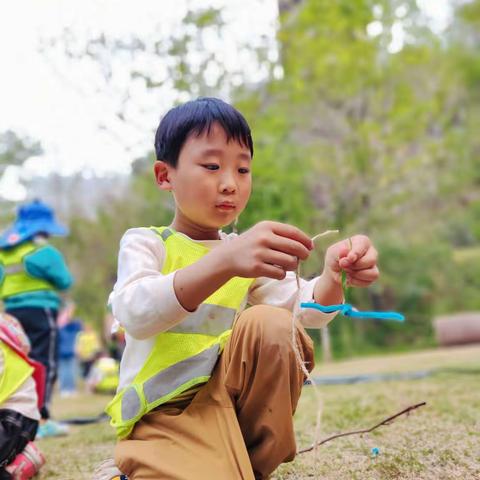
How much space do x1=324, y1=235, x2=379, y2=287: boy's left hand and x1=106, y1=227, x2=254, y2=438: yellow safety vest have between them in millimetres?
287

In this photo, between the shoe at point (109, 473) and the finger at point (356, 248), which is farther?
the shoe at point (109, 473)

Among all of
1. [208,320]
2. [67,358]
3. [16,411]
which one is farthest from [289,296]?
[67,358]

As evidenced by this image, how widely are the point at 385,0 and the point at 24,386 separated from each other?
29.9ft

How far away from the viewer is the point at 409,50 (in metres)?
10.6

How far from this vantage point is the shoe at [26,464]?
1921 millimetres

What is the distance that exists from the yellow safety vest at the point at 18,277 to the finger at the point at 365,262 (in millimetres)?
2580

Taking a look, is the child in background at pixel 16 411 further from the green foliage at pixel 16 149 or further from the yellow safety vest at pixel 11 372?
the green foliage at pixel 16 149

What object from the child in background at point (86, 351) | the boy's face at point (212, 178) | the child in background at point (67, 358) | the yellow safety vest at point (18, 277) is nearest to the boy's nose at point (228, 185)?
the boy's face at point (212, 178)

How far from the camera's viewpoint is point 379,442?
2041mm

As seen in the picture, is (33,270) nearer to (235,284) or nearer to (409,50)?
(235,284)

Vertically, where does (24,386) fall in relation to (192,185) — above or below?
below

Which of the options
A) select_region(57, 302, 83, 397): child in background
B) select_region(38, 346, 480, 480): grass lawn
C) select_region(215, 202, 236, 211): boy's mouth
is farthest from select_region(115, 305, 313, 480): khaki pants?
select_region(57, 302, 83, 397): child in background

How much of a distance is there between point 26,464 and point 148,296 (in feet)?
3.49

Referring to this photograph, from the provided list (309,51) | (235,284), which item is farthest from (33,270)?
(309,51)
